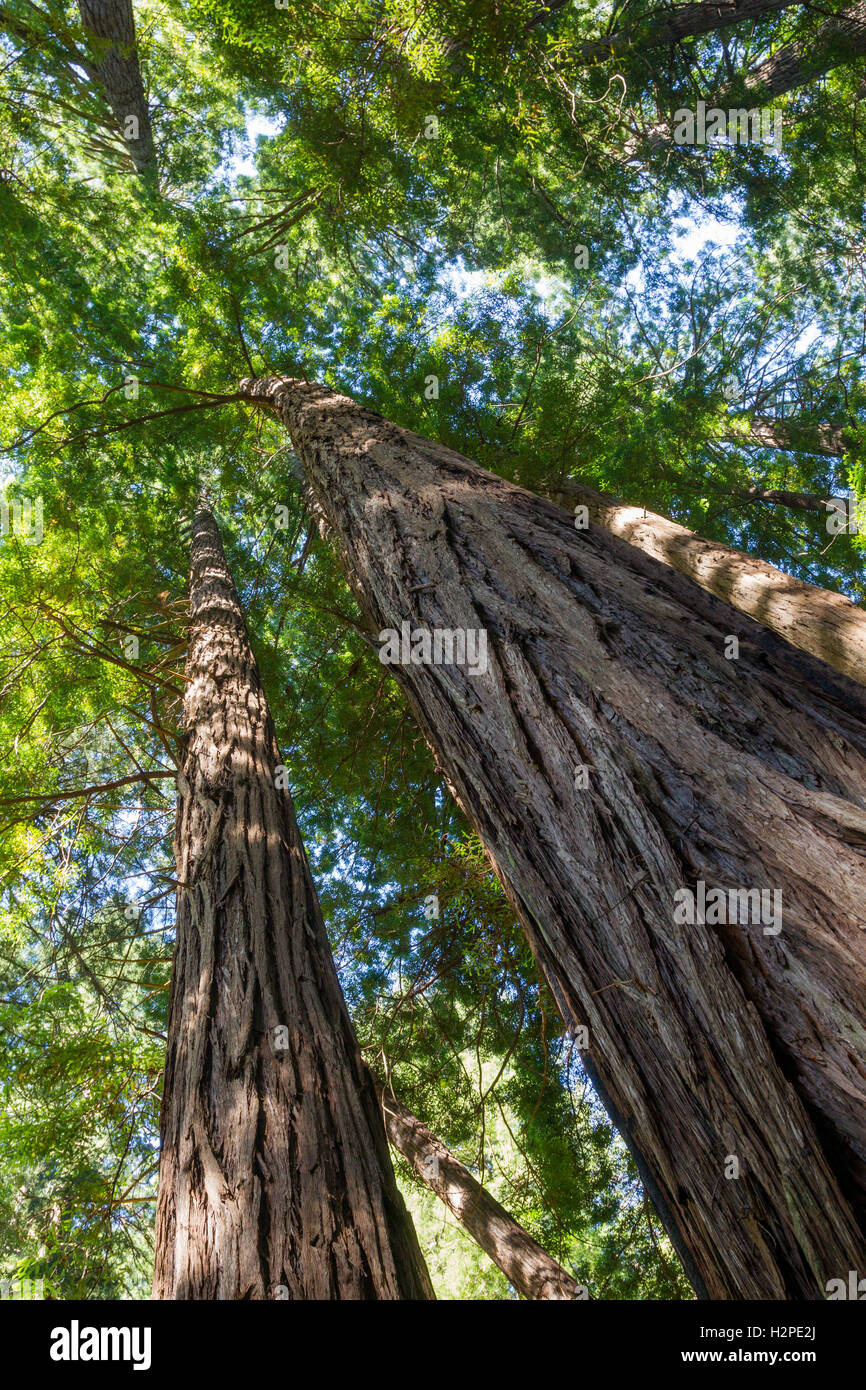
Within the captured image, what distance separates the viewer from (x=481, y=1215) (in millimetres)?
4145

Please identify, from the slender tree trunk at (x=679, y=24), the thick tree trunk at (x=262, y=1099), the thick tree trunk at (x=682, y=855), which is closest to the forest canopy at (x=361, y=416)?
the slender tree trunk at (x=679, y=24)

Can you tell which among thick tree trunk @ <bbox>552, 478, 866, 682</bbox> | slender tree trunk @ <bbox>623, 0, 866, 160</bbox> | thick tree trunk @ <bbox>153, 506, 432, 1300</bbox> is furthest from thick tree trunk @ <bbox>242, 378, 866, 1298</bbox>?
slender tree trunk @ <bbox>623, 0, 866, 160</bbox>

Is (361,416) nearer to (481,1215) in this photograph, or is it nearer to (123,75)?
(481,1215)

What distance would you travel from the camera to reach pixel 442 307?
8.02 meters

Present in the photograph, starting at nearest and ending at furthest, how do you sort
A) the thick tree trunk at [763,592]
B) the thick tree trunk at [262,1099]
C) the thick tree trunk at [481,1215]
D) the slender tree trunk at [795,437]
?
1. the thick tree trunk at [262,1099]
2. the thick tree trunk at [481,1215]
3. the thick tree trunk at [763,592]
4. the slender tree trunk at [795,437]

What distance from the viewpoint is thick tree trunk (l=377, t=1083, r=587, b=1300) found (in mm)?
3713

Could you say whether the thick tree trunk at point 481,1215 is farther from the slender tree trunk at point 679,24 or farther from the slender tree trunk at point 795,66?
the slender tree trunk at point 679,24

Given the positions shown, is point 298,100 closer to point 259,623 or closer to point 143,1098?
point 259,623

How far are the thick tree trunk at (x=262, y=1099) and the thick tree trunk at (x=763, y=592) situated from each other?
2.56 m

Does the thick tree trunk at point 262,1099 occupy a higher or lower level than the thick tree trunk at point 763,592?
lower

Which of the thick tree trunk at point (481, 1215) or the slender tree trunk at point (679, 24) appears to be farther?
the slender tree trunk at point (679, 24)

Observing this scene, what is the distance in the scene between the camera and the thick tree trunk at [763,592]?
4133 mm

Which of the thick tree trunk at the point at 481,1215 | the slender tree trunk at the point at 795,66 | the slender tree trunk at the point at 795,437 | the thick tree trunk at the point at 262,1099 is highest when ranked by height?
the slender tree trunk at the point at 795,66

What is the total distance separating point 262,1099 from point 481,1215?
3016 mm
